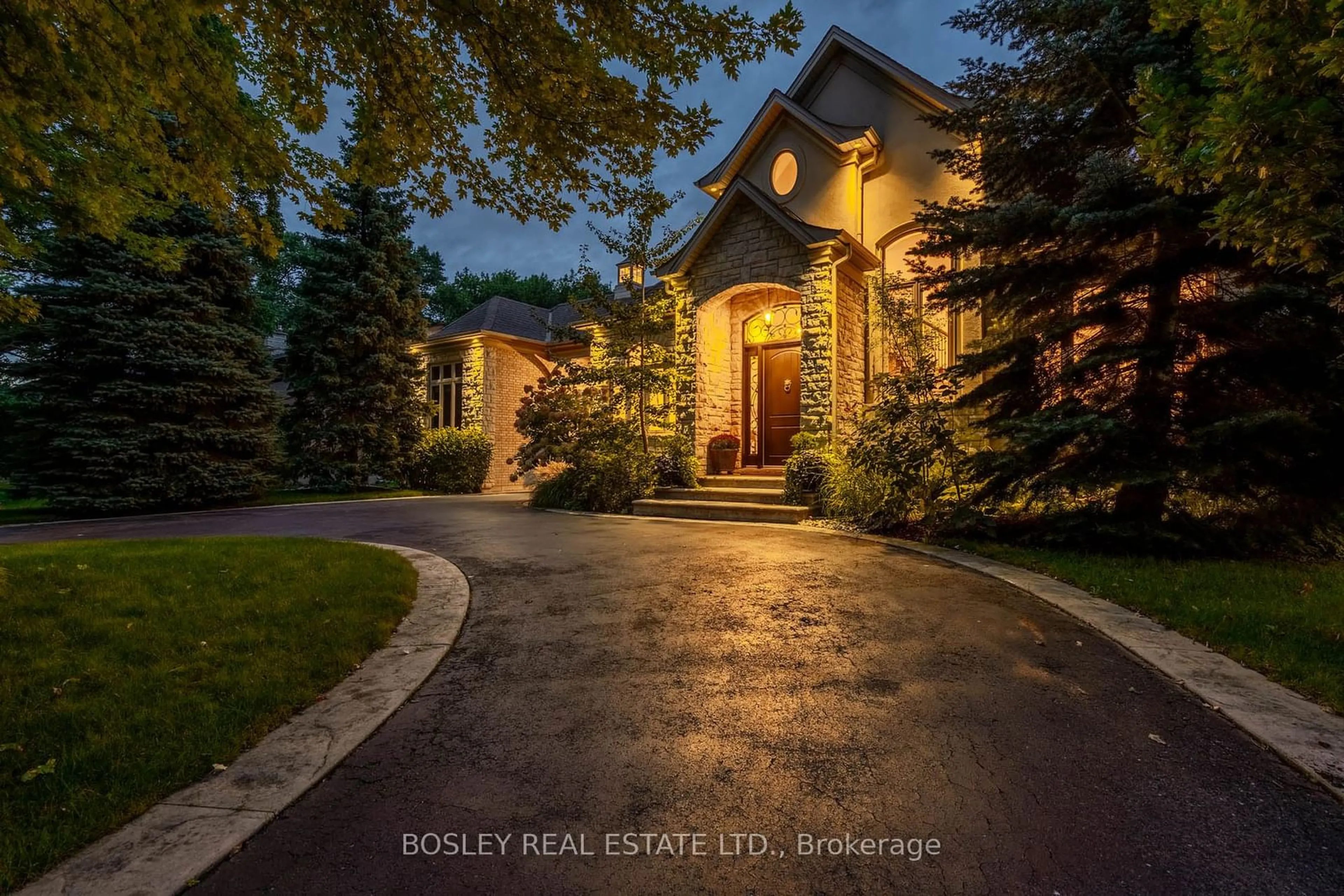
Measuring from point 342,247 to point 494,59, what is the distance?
1329 centimetres

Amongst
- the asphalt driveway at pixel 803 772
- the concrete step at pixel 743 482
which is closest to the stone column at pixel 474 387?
the concrete step at pixel 743 482

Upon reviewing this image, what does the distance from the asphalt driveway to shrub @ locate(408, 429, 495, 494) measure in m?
12.1

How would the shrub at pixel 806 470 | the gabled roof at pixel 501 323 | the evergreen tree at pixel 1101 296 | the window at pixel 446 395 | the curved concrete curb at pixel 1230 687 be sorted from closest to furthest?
the curved concrete curb at pixel 1230 687 < the evergreen tree at pixel 1101 296 < the shrub at pixel 806 470 < the gabled roof at pixel 501 323 < the window at pixel 446 395

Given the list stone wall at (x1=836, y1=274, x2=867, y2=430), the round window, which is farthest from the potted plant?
the round window

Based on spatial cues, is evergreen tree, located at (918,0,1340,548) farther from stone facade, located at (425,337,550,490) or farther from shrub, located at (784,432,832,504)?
stone facade, located at (425,337,550,490)

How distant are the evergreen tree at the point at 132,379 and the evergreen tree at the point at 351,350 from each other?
228cm

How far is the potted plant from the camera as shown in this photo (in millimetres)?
10852

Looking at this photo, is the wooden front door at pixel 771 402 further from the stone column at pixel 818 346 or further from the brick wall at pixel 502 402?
the brick wall at pixel 502 402

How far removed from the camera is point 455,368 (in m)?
17.0

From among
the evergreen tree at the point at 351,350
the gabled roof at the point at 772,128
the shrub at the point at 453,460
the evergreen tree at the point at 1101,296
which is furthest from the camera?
the shrub at the point at 453,460

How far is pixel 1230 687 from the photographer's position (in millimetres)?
2729

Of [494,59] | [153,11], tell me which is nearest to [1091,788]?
[494,59]

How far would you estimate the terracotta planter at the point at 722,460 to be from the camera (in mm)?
10859

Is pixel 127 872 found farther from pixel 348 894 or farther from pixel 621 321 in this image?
pixel 621 321
